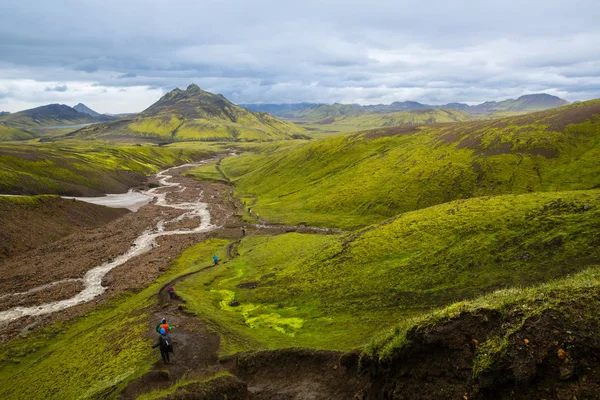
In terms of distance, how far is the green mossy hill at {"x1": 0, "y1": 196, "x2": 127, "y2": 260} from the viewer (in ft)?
281

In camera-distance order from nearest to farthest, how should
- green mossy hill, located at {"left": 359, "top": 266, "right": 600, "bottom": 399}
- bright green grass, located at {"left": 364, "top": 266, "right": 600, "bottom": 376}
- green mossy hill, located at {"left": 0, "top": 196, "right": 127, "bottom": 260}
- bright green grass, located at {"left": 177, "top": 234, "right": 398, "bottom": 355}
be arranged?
green mossy hill, located at {"left": 359, "top": 266, "right": 600, "bottom": 399}, bright green grass, located at {"left": 364, "top": 266, "right": 600, "bottom": 376}, bright green grass, located at {"left": 177, "top": 234, "right": 398, "bottom": 355}, green mossy hill, located at {"left": 0, "top": 196, "right": 127, "bottom": 260}

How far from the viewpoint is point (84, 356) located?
3978 centimetres

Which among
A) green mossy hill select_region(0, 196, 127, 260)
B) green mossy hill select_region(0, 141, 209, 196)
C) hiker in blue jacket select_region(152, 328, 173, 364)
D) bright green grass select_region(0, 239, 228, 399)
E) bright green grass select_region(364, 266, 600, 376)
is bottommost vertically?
bright green grass select_region(0, 239, 228, 399)

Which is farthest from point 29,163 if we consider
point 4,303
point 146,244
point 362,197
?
point 362,197

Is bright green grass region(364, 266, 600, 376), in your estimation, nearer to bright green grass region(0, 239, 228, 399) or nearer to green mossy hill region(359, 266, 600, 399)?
green mossy hill region(359, 266, 600, 399)

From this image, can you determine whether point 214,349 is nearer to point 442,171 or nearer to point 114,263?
point 114,263

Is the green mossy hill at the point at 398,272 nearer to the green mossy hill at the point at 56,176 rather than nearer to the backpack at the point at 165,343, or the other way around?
the backpack at the point at 165,343

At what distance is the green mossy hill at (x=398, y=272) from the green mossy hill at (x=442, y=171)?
1472 inches

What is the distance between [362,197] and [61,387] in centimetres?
9289

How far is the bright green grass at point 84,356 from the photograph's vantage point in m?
33.1

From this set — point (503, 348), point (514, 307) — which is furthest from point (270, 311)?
point (503, 348)

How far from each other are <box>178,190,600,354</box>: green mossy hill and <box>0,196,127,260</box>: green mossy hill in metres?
53.5

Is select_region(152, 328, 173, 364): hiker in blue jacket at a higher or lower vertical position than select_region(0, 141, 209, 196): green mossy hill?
lower

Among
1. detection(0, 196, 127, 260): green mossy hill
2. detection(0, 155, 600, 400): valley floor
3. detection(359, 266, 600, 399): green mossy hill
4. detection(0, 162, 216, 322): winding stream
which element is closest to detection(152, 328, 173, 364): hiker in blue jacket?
Result: detection(0, 155, 600, 400): valley floor
